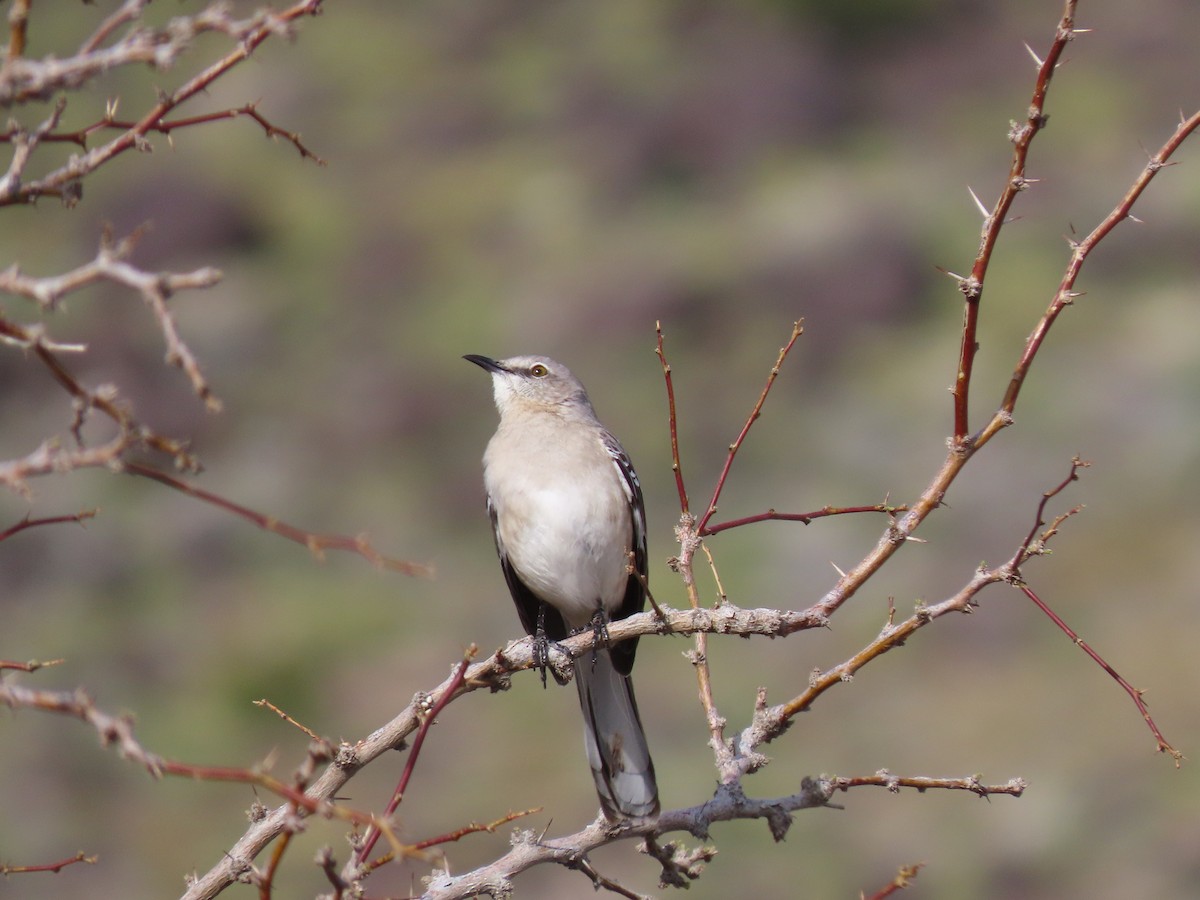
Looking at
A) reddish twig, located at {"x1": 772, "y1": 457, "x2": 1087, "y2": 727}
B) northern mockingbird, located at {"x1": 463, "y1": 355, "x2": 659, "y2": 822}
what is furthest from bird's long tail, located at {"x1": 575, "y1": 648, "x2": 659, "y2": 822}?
reddish twig, located at {"x1": 772, "y1": 457, "x2": 1087, "y2": 727}

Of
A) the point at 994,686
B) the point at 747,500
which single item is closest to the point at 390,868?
the point at 994,686

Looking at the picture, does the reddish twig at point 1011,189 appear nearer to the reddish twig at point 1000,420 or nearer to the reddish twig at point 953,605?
the reddish twig at point 1000,420

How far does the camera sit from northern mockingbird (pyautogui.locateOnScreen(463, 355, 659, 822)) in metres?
5.87

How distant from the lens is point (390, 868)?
14.8m

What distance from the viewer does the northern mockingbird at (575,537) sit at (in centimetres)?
587

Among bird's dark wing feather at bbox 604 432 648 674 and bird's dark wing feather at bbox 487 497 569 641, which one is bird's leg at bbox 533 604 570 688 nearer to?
bird's dark wing feather at bbox 487 497 569 641

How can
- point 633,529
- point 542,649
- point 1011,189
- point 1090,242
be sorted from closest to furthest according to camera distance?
point 1011,189 → point 1090,242 → point 542,649 → point 633,529

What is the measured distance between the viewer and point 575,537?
6125 mm

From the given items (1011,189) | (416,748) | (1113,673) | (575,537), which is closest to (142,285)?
(416,748)

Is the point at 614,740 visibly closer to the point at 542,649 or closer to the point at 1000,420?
the point at 542,649

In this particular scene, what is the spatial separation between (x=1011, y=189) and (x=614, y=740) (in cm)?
328

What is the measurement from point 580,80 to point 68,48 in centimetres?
1331

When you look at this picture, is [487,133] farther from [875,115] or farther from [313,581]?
[313,581]

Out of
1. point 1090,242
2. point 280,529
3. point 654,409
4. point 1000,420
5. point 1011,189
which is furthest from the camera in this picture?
point 654,409
